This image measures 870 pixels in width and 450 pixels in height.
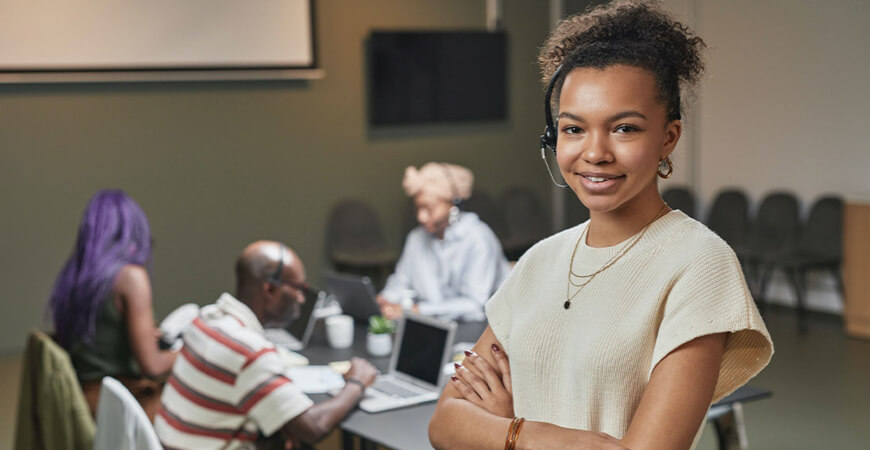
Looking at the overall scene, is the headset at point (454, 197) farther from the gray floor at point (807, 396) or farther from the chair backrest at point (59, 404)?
the chair backrest at point (59, 404)

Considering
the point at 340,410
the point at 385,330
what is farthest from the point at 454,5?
the point at 340,410

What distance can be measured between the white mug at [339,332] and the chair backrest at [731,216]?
4464mm

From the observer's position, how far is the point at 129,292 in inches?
136

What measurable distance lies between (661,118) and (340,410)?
1782 millimetres

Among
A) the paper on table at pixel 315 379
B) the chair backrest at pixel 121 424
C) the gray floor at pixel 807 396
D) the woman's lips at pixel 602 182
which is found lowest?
the gray floor at pixel 807 396

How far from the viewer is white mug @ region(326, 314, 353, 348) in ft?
Result: 12.4

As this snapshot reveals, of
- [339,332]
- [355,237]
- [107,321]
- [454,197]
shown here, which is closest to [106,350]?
[107,321]

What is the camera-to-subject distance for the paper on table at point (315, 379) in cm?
319

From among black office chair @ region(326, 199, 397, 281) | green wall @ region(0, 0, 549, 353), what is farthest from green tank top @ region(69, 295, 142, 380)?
black office chair @ region(326, 199, 397, 281)

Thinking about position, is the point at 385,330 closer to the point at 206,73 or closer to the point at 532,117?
the point at 206,73

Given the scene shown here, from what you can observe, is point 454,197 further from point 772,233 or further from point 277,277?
point 772,233

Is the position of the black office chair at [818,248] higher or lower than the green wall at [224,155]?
lower

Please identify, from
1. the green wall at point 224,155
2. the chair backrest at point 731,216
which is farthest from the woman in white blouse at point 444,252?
the chair backrest at point 731,216

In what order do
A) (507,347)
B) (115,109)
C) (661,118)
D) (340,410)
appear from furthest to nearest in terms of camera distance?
(115,109) → (340,410) → (507,347) → (661,118)
